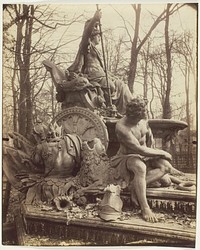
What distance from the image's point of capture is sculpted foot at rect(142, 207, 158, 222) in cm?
314

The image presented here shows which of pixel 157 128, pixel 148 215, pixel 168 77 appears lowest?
pixel 148 215

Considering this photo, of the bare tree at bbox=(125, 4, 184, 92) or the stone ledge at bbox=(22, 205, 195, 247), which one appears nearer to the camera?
the stone ledge at bbox=(22, 205, 195, 247)

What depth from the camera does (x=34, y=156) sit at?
127 inches

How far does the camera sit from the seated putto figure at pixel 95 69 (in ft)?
10.7

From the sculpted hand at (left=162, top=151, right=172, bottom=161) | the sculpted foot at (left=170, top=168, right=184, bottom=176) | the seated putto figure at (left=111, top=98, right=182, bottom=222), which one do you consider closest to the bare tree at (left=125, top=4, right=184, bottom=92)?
the seated putto figure at (left=111, top=98, right=182, bottom=222)

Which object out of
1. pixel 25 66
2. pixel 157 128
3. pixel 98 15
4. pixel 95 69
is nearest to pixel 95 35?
pixel 98 15

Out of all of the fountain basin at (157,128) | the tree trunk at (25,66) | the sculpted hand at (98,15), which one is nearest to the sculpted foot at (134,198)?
the fountain basin at (157,128)

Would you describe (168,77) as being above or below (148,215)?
above

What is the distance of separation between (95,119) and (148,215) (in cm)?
80

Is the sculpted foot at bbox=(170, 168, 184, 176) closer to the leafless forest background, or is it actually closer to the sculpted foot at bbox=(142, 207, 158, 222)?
the leafless forest background

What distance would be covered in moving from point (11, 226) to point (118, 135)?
1046 millimetres

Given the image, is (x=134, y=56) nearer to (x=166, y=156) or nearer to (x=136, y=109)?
(x=136, y=109)

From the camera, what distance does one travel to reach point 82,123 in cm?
327

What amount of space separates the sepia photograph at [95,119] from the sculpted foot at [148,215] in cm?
2
